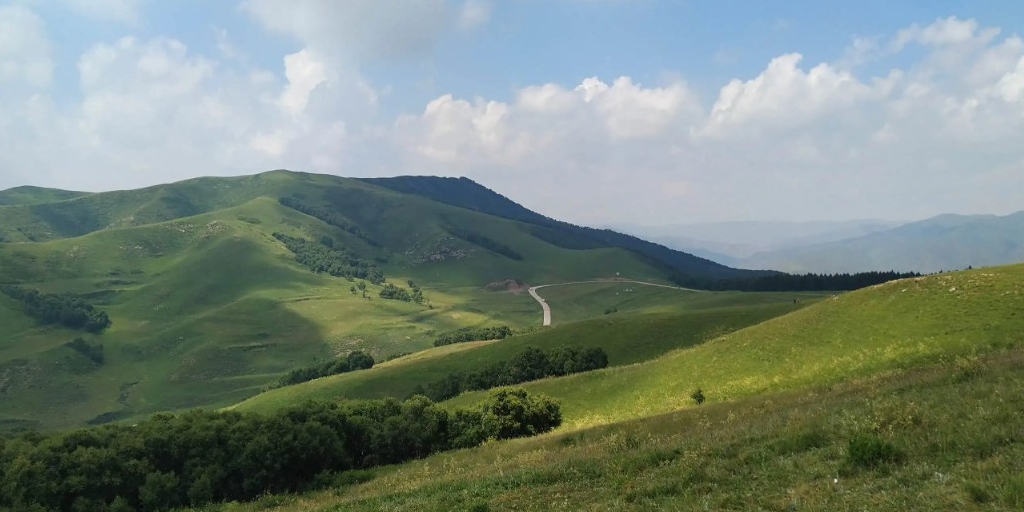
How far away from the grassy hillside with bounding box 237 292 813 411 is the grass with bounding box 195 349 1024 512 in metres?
69.9

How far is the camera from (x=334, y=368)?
471 ft

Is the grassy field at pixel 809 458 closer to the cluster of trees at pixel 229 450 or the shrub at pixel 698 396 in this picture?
the cluster of trees at pixel 229 450

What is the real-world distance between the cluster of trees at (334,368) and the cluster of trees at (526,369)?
5095 cm

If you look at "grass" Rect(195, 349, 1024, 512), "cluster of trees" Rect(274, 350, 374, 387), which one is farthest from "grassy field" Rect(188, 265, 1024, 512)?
"cluster of trees" Rect(274, 350, 374, 387)

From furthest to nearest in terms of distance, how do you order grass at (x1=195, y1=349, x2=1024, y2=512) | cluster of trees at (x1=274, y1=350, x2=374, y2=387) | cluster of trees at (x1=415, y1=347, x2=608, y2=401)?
cluster of trees at (x1=274, y1=350, x2=374, y2=387), cluster of trees at (x1=415, y1=347, x2=608, y2=401), grass at (x1=195, y1=349, x2=1024, y2=512)

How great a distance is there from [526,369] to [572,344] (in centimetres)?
1371

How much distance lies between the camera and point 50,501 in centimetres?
4262

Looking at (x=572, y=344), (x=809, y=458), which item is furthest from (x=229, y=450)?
(x=572, y=344)

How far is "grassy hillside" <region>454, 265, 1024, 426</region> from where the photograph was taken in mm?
44344

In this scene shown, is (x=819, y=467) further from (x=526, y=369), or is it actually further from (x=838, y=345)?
(x=526, y=369)

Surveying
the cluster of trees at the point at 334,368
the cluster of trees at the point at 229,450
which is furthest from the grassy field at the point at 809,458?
the cluster of trees at the point at 334,368

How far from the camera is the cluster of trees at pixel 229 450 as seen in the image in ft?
144

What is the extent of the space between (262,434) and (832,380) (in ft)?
160

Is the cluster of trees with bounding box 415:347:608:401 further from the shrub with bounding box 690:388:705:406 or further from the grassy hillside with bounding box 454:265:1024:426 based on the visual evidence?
the shrub with bounding box 690:388:705:406
